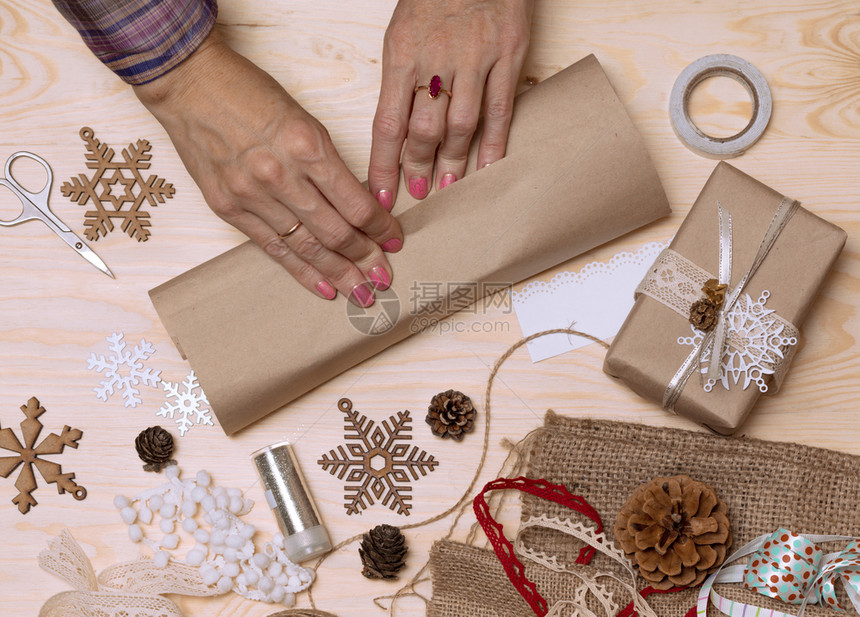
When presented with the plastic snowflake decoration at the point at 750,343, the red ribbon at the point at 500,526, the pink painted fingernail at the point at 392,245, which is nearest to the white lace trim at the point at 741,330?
the plastic snowflake decoration at the point at 750,343

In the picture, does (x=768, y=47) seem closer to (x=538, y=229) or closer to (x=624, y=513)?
(x=538, y=229)

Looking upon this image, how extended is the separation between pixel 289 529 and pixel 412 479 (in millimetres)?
177

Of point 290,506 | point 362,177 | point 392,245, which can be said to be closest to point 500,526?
point 290,506

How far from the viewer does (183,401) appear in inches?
37.9

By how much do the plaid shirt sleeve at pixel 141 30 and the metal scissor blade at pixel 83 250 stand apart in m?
0.26

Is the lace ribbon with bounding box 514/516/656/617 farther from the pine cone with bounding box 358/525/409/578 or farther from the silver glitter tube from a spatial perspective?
the silver glitter tube

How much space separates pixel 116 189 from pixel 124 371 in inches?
10.6

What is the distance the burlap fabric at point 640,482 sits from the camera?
83cm

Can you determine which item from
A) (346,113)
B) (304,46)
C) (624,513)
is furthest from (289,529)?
(304,46)

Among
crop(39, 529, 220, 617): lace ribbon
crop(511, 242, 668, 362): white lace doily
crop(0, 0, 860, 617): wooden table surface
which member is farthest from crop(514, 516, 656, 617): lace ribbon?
crop(39, 529, 220, 617): lace ribbon

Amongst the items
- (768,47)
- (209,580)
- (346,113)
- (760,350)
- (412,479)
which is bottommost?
(209,580)

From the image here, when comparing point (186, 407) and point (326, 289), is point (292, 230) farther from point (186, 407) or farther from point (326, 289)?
point (186, 407)

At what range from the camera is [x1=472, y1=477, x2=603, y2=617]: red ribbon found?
0.85 m

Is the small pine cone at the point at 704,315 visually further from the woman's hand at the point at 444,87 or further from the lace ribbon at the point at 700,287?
the woman's hand at the point at 444,87
